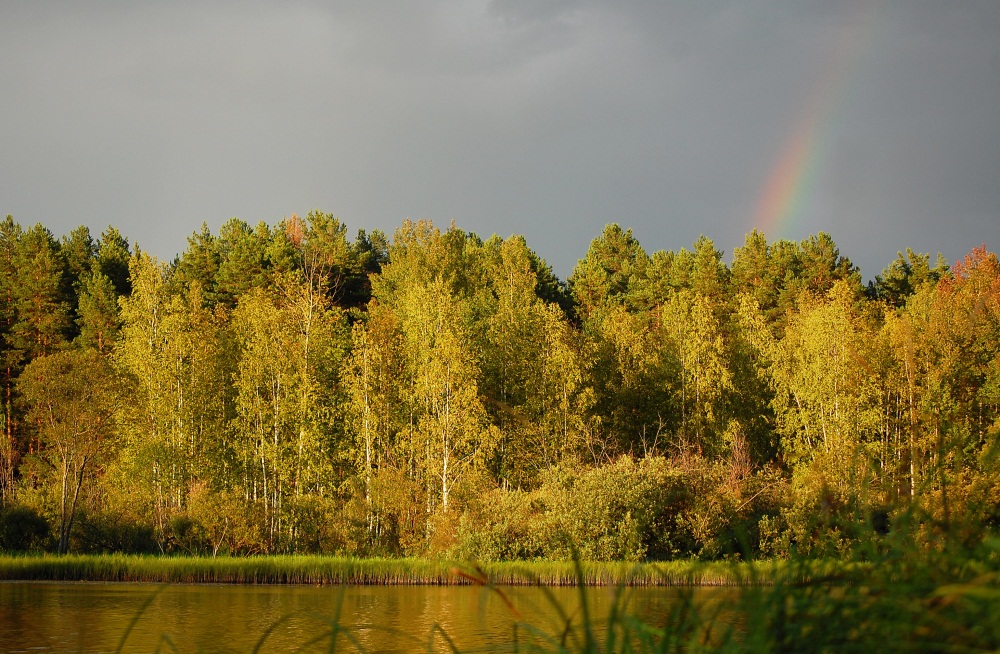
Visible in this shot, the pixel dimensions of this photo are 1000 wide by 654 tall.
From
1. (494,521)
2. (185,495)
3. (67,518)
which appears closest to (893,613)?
(494,521)

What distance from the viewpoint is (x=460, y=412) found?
37.1 m

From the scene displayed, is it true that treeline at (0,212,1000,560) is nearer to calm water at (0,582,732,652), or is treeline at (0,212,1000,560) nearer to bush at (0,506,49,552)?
bush at (0,506,49,552)

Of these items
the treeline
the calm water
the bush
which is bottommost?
the calm water

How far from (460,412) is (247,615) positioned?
19.0 m

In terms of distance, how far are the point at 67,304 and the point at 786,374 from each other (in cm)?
3850

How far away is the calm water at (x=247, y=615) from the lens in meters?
14.7

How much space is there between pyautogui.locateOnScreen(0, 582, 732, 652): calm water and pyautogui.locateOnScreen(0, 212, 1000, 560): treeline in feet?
20.6

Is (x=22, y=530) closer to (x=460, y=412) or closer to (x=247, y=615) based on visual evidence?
(x=460, y=412)

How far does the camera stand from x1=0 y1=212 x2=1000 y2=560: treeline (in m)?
31.7

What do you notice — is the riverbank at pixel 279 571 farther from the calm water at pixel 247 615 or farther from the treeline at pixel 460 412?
the treeline at pixel 460 412

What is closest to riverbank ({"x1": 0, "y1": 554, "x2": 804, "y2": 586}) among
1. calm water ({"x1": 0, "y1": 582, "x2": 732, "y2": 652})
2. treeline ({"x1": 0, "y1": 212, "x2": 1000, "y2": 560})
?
calm water ({"x1": 0, "y1": 582, "x2": 732, "y2": 652})

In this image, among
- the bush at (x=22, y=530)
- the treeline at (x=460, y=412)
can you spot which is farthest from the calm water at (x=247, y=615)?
the bush at (x=22, y=530)

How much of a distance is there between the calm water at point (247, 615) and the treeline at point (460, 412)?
6.27m

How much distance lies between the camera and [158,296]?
4341 cm
